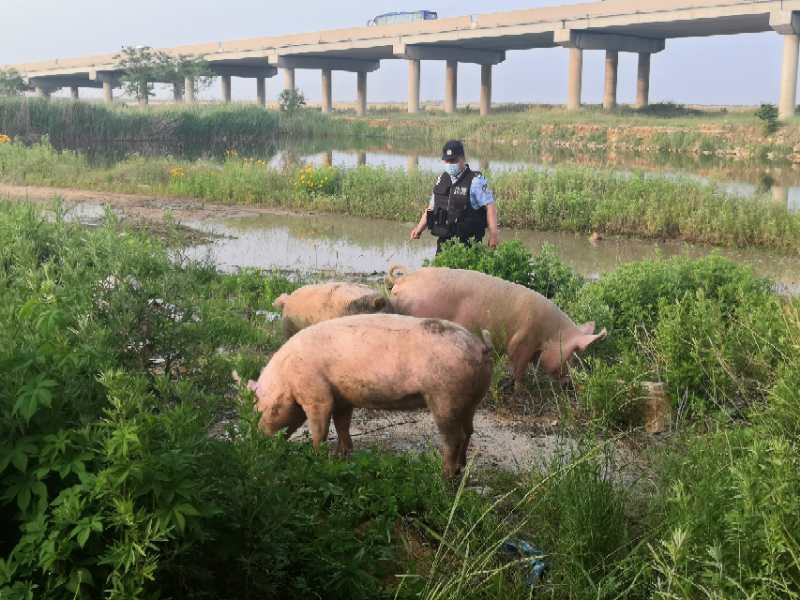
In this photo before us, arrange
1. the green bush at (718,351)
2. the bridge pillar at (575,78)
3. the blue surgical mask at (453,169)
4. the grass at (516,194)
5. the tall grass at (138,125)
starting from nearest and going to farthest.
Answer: the green bush at (718,351) < the blue surgical mask at (453,169) < the grass at (516,194) < the tall grass at (138,125) < the bridge pillar at (575,78)

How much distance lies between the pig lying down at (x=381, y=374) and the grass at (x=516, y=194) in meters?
11.8

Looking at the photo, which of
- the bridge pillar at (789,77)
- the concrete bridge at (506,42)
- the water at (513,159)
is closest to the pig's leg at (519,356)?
the water at (513,159)

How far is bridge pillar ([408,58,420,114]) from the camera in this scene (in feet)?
195

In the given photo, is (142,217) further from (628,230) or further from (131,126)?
(131,126)

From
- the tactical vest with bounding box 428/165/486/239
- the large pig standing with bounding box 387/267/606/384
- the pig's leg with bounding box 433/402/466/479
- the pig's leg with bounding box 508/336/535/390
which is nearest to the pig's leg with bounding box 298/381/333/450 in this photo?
the pig's leg with bounding box 433/402/466/479

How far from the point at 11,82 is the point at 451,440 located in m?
77.4

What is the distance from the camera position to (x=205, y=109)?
4294cm

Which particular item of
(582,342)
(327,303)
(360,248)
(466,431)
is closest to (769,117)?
(360,248)

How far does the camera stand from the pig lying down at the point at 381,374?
4.65 metres

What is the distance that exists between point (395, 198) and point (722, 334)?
12734 millimetres

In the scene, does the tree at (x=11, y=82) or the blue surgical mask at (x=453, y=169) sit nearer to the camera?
the blue surgical mask at (x=453, y=169)

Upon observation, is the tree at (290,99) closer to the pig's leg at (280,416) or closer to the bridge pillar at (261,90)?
the bridge pillar at (261,90)

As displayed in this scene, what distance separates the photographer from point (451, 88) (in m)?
60.9

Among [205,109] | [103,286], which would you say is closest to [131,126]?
[205,109]
